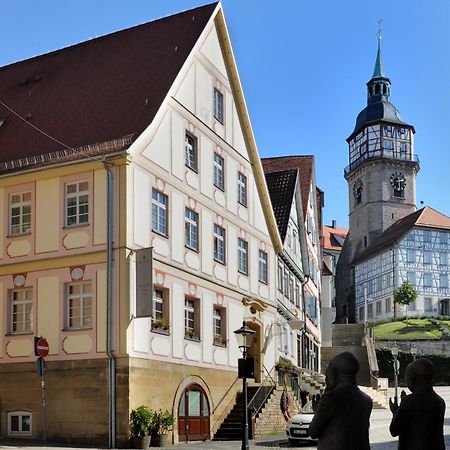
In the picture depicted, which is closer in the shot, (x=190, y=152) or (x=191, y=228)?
(x=191, y=228)

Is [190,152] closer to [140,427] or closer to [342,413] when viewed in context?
[140,427]

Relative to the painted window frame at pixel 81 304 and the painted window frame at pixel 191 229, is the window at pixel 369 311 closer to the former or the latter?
the painted window frame at pixel 191 229

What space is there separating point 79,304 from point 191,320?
4.46 meters

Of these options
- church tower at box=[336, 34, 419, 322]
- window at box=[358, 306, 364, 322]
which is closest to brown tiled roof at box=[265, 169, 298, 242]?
window at box=[358, 306, 364, 322]

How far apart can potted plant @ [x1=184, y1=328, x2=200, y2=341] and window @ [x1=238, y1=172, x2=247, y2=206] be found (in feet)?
20.3

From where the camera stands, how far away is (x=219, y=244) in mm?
30219

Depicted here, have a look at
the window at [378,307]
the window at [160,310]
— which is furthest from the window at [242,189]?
the window at [378,307]

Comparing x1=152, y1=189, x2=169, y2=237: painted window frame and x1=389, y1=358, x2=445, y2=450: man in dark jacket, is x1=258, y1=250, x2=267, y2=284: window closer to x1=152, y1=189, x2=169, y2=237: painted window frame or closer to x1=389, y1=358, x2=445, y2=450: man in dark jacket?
x1=152, y1=189, x2=169, y2=237: painted window frame

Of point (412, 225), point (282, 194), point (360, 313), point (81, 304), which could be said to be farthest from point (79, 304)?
point (360, 313)

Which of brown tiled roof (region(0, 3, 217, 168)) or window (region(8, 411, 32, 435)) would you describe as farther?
brown tiled roof (region(0, 3, 217, 168))

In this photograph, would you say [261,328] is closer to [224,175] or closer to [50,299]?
[224,175]

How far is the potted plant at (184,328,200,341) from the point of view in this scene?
1064 inches

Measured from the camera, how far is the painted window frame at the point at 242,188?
106ft

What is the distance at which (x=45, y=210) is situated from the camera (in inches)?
984
